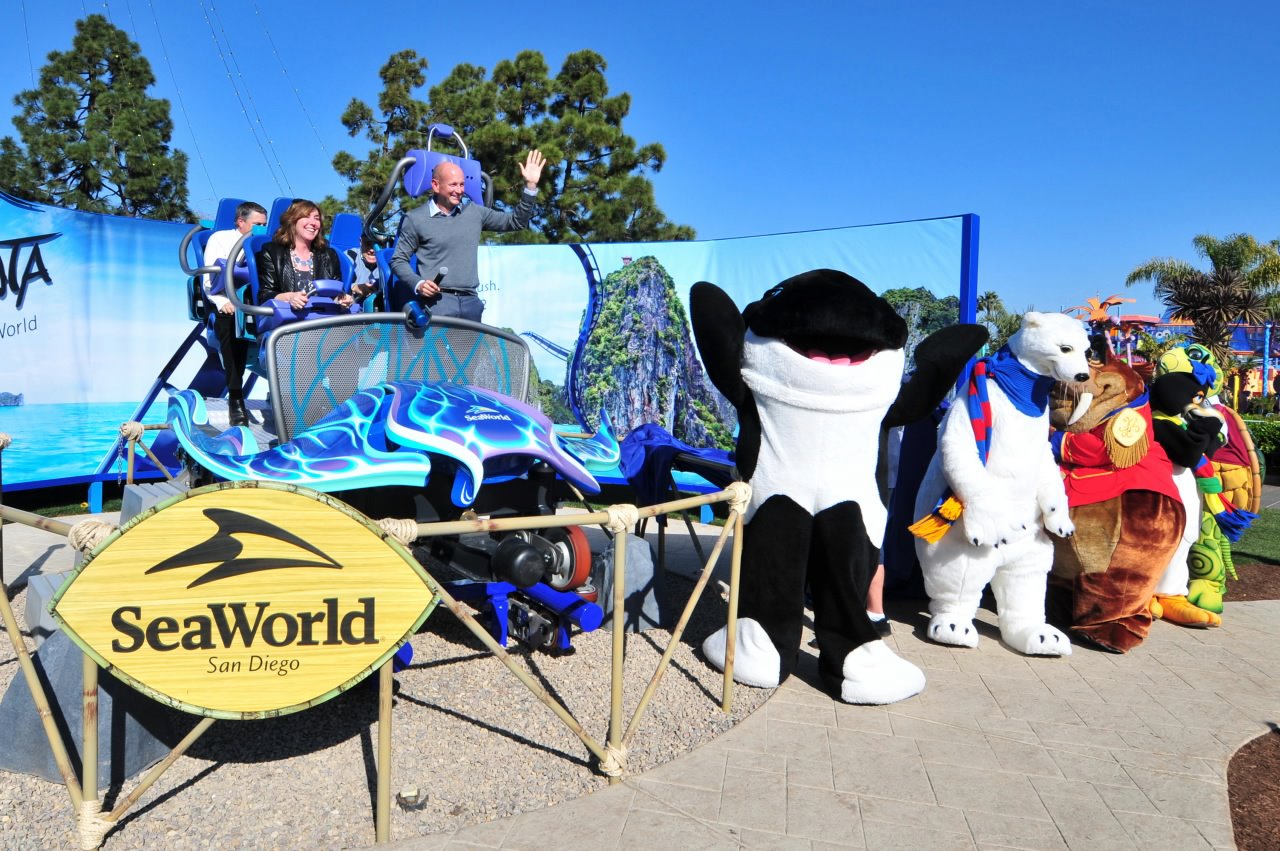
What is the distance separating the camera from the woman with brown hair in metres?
5.25

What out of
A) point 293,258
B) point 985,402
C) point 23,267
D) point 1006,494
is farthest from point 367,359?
point 23,267

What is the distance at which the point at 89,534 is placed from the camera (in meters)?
2.32

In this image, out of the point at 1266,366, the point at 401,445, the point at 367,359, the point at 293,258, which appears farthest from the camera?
the point at 1266,366

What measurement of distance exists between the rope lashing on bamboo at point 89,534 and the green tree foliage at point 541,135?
17.6 meters

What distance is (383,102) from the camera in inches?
837

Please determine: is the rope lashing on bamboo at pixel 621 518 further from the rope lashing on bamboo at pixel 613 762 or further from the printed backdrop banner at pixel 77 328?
the printed backdrop banner at pixel 77 328

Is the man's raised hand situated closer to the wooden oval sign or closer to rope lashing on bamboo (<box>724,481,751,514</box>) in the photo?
rope lashing on bamboo (<box>724,481,751,514</box>)

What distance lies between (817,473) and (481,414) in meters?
1.46

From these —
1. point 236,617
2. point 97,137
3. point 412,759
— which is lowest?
point 412,759

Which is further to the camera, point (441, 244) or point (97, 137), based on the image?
point (97, 137)

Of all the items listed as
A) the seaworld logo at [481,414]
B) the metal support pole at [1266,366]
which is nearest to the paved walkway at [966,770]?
the seaworld logo at [481,414]

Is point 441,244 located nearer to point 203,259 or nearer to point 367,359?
point 367,359

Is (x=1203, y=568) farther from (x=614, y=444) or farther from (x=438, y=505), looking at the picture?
(x=438, y=505)

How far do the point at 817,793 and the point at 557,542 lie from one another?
1705 millimetres
